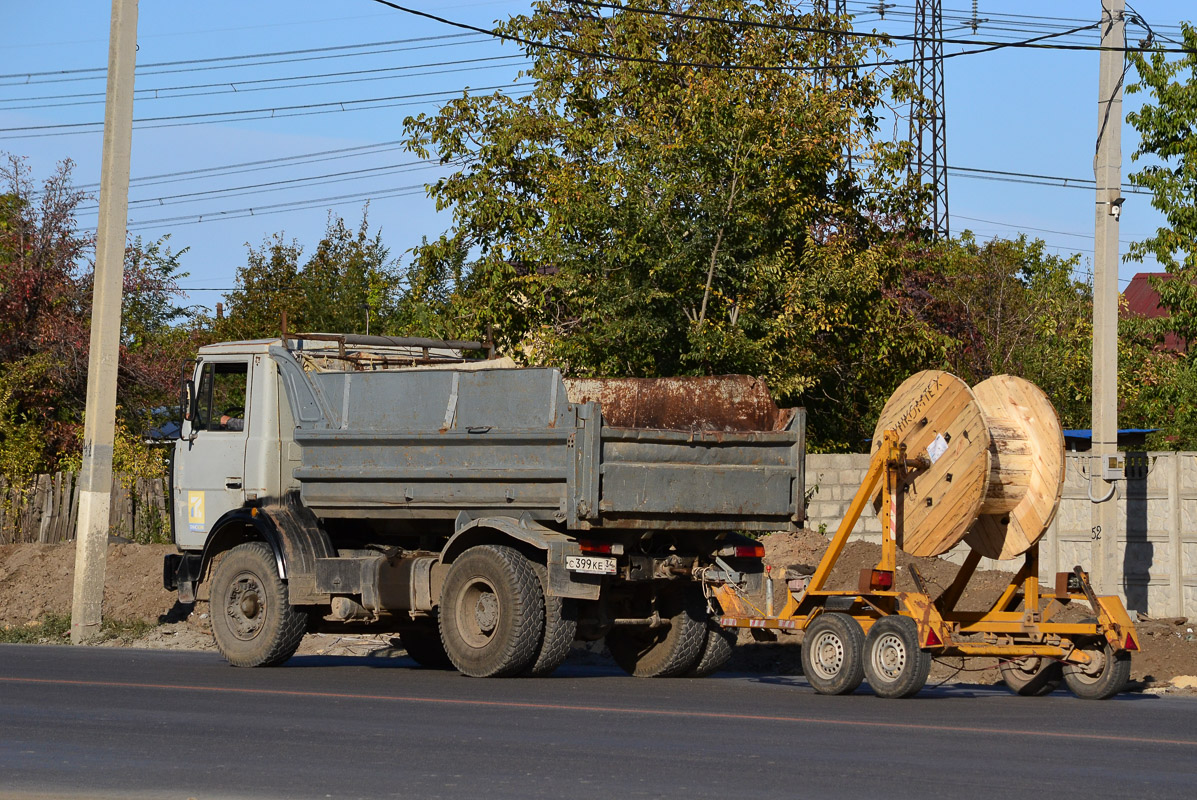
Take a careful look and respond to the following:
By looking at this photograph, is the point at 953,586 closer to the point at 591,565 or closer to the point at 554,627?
the point at 591,565

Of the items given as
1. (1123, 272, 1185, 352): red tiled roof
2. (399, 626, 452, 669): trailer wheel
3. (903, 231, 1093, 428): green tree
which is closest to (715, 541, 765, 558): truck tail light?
(399, 626, 452, 669): trailer wheel

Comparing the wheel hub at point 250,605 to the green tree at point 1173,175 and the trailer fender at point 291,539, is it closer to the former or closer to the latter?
the trailer fender at point 291,539

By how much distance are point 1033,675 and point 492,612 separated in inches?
175

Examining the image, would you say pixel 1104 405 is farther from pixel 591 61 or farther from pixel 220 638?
pixel 591 61

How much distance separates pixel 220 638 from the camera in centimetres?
1452

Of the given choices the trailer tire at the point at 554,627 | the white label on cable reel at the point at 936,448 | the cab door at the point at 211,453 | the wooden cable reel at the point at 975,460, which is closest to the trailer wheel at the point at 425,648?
the cab door at the point at 211,453

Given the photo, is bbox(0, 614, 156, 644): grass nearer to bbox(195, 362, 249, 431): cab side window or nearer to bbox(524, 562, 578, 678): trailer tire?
bbox(195, 362, 249, 431): cab side window

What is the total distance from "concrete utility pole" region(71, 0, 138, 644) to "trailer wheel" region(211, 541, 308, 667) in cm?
436

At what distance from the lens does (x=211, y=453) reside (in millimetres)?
15086

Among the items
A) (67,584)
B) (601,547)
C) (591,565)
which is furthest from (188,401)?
(67,584)

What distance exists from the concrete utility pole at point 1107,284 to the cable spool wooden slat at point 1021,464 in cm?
333

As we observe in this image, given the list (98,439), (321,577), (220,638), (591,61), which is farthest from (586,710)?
(591,61)

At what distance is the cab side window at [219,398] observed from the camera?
49.5 ft

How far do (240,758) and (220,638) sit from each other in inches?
256
